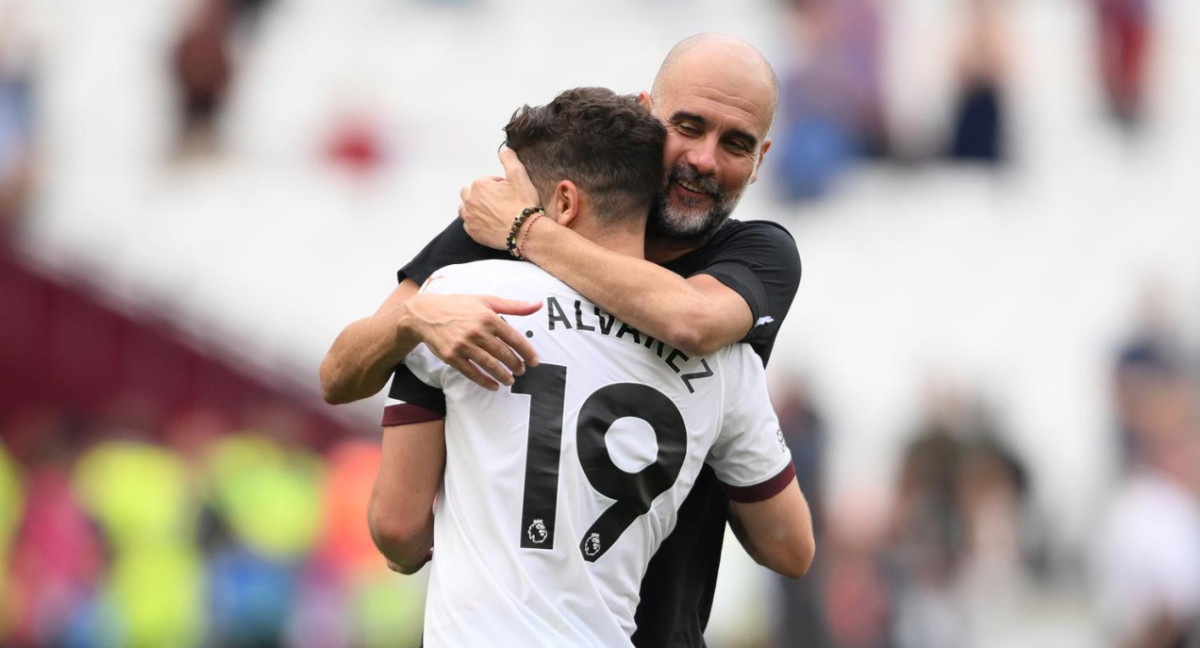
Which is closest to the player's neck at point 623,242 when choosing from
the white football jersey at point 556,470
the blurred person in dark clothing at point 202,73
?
the white football jersey at point 556,470

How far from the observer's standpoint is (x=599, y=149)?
2.90 meters

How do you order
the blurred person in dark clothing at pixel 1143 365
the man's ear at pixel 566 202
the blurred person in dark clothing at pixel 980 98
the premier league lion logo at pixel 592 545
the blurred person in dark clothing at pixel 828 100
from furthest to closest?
1. the blurred person in dark clothing at pixel 980 98
2. the blurred person in dark clothing at pixel 828 100
3. the blurred person in dark clothing at pixel 1143 365
4. the man's ear at pixel 566 202
5. the premier league lion logo at pixel 592 545

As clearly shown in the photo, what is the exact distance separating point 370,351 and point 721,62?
0.86 m

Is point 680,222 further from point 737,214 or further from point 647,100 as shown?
point 737,214

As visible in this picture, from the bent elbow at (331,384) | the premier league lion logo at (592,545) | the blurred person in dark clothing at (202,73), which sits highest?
the blurred person in dark clothing at (202,73)

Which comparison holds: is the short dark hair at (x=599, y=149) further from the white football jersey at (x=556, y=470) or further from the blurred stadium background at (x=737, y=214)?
the blurred stadium background at (x=737, y=214)

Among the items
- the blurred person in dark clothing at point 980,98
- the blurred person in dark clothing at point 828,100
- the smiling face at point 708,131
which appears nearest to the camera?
the smiling face at point 708,131

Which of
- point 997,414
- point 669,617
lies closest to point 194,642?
point 997,414

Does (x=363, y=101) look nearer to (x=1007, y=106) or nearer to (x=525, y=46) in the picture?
(x=525, y=46)

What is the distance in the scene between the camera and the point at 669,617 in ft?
10.4

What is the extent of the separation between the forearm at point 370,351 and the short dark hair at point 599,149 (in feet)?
1.13

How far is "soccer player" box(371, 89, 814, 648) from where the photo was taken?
2.80m

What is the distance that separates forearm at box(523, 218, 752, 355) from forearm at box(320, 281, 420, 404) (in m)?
0.25

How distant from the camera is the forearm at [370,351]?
287 cm
